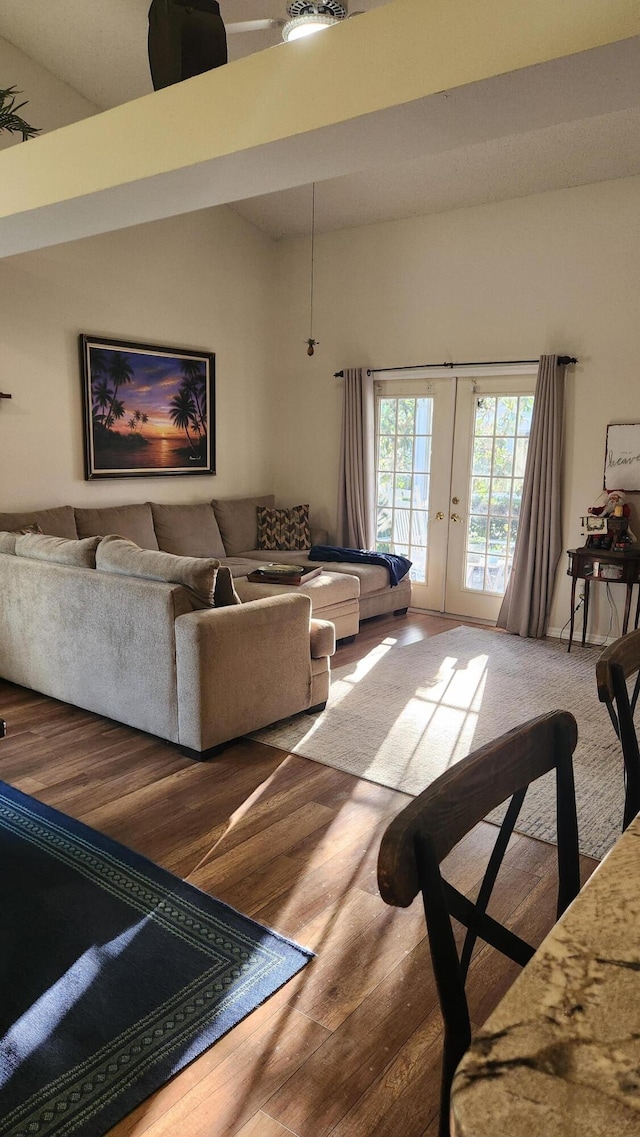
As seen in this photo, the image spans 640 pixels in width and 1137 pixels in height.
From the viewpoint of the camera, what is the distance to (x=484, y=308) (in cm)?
585

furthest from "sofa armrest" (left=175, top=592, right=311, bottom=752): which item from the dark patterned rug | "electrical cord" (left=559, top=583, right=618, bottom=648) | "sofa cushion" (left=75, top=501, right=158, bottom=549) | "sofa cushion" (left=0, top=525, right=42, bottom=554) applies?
"electrical cord" (left=559, top=583, right=618, bottom=648)

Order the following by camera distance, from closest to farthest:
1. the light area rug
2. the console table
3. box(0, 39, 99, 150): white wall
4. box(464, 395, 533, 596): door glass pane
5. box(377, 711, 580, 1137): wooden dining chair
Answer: box(377, 711, 580, 1137): wooden dining chair
the light area rug
box(0, 39, 99, 150): white wall
the console table
box(464, 395, 533, 596): door glass pane

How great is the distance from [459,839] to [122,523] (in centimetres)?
499

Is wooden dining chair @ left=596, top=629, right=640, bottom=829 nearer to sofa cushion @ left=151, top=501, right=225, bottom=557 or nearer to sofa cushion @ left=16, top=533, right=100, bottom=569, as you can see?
sofa cushion @ left=16, top=533, right=100, bottom=569

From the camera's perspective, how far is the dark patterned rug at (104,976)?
1.73m

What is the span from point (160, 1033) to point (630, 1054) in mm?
1616

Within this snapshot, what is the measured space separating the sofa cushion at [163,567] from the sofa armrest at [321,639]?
0.65 meters

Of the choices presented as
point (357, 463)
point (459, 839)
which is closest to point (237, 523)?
point (357, 463)

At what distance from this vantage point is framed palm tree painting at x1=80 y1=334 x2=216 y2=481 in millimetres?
5637

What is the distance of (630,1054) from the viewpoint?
23.8 inches

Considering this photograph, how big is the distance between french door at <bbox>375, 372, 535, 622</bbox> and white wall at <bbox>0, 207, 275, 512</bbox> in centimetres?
127

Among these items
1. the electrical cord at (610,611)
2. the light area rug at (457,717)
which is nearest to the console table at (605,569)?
the electrical cord at (610,611)

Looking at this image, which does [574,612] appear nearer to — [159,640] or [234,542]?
[234,542]

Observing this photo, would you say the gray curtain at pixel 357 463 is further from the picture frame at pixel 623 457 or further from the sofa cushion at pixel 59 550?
the sofa cushion at pixel 59 550
